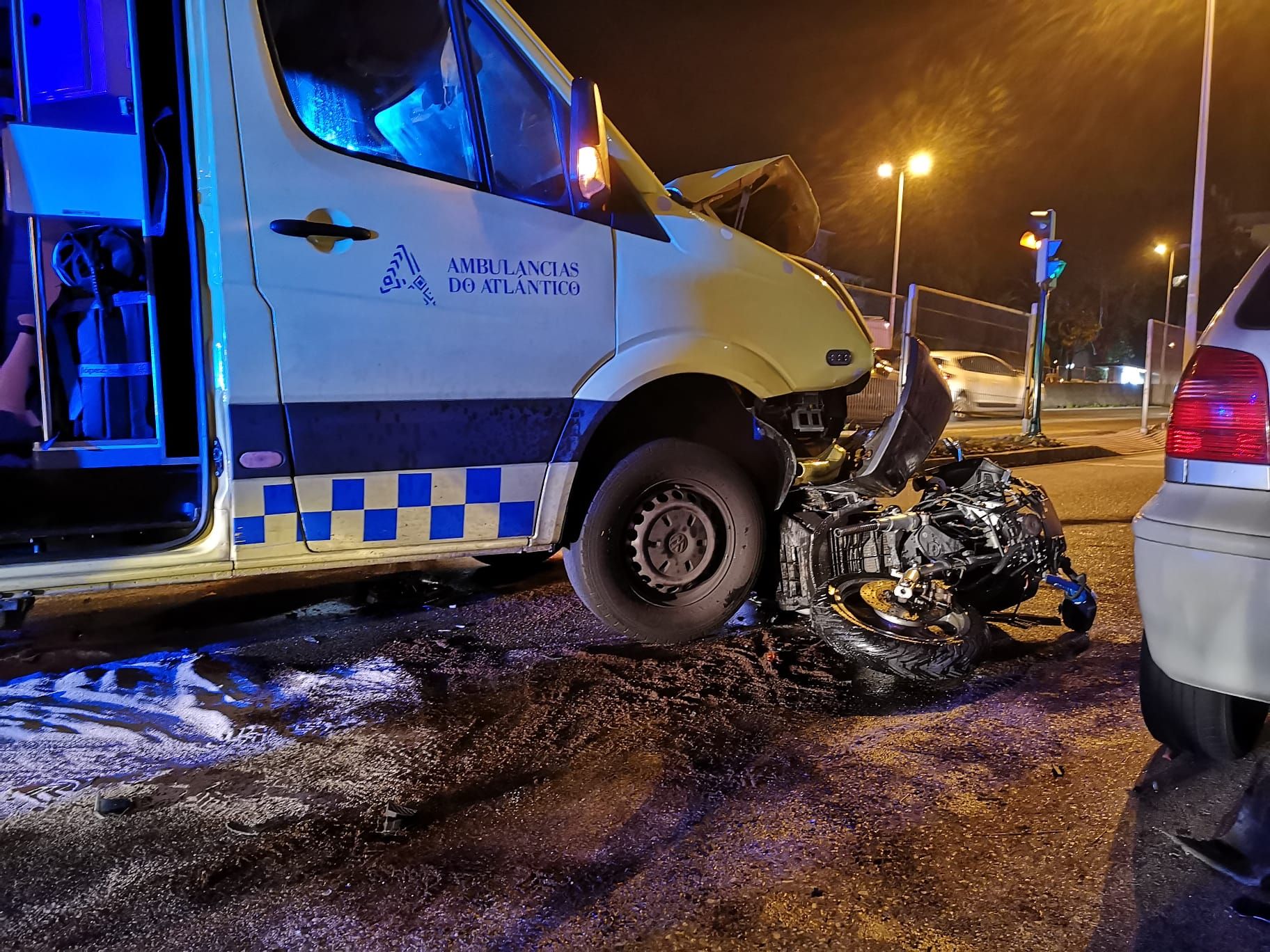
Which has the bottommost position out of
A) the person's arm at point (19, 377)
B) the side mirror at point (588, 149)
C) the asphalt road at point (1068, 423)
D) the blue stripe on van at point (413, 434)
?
the asphalt road at point (1068, 423)

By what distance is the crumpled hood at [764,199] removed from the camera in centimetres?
429

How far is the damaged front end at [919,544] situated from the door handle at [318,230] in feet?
6.94

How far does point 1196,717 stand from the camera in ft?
8.18

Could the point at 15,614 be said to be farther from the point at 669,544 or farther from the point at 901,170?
the point at 901,170

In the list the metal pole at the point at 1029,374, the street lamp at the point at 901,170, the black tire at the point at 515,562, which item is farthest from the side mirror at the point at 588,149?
the street lamp at the point at 901,170

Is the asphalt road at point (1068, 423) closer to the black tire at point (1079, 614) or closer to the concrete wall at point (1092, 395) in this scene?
the concrete wall at point (1092, 395)

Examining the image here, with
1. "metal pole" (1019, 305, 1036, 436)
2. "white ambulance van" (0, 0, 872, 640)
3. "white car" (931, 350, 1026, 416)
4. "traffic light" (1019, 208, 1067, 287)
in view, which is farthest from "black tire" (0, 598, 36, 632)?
"white car" (931, 350, 1026, 416)

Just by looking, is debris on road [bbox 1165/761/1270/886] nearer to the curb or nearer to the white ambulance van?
the white ambulance van

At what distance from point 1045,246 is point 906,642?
32.2 ft

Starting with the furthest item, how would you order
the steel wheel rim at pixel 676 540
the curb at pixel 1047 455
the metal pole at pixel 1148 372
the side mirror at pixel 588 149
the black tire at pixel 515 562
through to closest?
the metal pole at pixel 1148 372
the curb at pixel 1047 455
the black tire at pixel 515 562
the steel wheel rim at pixel 676 540
the side mirror at pixel 588 149

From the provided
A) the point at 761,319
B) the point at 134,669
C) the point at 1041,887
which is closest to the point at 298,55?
the point at 761,319

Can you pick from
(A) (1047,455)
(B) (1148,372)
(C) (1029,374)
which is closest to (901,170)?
(B) (1148,372)

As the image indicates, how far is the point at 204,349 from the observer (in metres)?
2.98

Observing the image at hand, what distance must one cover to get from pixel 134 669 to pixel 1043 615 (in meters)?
4.04
